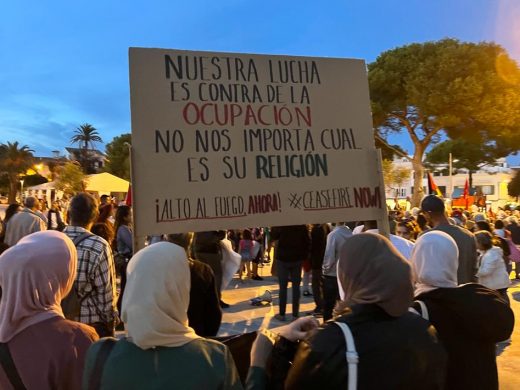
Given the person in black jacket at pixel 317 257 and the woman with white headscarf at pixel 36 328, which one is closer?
the woman with white headscarf at pixel 36 328

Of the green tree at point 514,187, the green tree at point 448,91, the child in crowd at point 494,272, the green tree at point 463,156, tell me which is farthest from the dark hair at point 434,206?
the green tree at point 514,187

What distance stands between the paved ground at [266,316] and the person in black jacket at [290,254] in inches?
17.1

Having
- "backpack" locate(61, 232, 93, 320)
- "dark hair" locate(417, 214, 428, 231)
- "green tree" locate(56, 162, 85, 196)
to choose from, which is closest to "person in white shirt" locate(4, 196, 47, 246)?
"backpack" locate(61, 232, 93, 320)

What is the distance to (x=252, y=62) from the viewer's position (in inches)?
115

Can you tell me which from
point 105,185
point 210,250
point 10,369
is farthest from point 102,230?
point 105,185

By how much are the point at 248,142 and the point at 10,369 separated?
1.65 meters

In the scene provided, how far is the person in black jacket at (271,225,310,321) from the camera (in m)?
7.31

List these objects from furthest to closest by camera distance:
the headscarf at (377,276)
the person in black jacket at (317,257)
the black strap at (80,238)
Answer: the person in black jacket at (317,257) → the black strap at (80,238) → the headscarf at (377,276)

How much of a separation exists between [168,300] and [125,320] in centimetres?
17

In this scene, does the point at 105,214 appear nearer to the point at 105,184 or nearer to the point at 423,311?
the point at 423,311

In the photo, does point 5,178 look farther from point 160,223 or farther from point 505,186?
point 160,223

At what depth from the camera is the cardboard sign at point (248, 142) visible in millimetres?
2627

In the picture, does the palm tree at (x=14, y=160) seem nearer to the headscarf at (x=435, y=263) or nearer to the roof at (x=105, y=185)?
the roof at (x=105, y=185)

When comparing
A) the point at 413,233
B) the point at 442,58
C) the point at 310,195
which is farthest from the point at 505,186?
the point at 310,195
